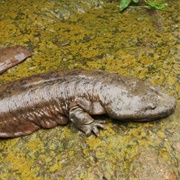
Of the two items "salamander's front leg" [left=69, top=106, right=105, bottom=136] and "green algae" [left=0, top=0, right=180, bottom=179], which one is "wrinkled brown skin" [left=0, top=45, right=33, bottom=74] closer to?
"green algae" [left=0, top=0, right=180, bottom=179]

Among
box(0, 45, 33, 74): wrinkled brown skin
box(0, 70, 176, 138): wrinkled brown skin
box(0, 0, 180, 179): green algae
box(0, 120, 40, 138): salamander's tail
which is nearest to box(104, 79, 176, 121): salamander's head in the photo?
box(0, 70, 176, 138): wrinkled brown skin

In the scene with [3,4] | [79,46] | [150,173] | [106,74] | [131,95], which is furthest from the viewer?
[3,4]

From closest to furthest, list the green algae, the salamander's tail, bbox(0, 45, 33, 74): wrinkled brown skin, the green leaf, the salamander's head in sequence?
the green algae < the salamander's head < the salamander's tail < bbox(0, 45, 33, 74): wrinkled brown skin < the green leaf

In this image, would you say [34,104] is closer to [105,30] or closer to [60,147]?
[60,147]

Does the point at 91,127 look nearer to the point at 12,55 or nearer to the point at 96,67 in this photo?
the point at 96,67

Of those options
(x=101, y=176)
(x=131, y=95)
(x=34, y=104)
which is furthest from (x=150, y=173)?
(x=34, y=104)

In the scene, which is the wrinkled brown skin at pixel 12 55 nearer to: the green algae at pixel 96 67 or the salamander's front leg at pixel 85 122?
the green algae at pixel 96 67
